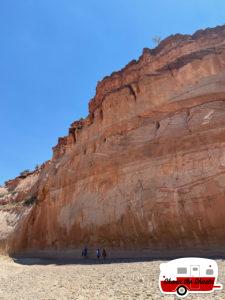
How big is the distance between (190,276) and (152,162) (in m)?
15.0

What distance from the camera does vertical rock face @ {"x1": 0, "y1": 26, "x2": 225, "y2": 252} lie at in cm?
1914

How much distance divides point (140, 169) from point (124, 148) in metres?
2.55

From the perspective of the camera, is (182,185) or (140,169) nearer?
(182,185)

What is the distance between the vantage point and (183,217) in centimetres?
1909

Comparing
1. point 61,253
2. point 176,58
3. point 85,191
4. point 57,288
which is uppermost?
point 176,58

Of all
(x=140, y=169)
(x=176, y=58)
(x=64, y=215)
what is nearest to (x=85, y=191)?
(x=64, y=215)

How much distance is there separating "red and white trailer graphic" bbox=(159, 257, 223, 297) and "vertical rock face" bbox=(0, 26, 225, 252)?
11.0 meters

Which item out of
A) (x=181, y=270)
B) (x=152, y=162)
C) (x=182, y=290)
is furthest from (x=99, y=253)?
(x=181, y=270)

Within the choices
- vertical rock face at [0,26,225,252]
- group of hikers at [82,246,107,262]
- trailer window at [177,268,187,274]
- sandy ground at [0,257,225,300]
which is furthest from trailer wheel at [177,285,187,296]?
group of hikers at [82,246,107,262]

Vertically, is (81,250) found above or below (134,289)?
above

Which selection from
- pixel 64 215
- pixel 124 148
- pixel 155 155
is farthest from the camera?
pixel 64 215

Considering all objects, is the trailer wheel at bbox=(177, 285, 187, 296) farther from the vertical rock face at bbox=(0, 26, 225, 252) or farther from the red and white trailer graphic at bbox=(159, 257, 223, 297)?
the vertical rock face at bbox=(0, 26, 225, 252)

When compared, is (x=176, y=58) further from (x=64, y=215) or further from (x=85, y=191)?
(x=64, y=215)

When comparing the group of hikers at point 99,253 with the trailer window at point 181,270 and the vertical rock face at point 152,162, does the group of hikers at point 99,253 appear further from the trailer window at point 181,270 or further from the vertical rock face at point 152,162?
the trailer window at point 181,270
